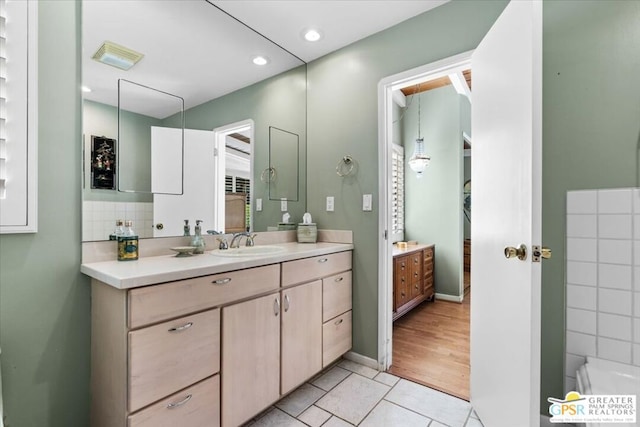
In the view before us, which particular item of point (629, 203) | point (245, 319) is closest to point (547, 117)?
point (629, 203)

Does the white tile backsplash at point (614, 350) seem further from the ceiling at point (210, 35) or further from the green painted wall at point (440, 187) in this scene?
the green painted wall at point (440, 187)

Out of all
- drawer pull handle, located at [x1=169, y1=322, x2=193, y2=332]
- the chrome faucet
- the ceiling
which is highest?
the ceiling

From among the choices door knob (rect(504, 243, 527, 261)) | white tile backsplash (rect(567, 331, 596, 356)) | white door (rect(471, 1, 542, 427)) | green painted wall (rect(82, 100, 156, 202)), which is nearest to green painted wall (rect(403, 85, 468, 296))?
white door (rect(471, 1, 542, 427))

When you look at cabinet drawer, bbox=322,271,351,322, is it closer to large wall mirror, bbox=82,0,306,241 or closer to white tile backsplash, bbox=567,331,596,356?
large wall mirror, bbox=82,0,306,241

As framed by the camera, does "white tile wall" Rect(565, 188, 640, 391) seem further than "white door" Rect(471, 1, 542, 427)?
Yes

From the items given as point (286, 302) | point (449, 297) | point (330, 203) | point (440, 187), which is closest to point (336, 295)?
point (286, 302)

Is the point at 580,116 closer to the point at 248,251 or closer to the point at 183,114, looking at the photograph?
the point at 248,251

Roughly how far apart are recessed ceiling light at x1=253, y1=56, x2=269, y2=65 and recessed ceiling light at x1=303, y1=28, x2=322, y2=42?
35cm

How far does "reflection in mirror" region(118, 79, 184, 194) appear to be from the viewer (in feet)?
5.15

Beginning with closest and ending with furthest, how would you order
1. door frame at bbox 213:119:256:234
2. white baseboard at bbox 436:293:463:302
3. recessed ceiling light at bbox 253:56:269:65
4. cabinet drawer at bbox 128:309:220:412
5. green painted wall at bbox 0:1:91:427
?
cabinet drawer at bbox 128:309:220:412, green painted wall at bbox 0:1:91:427, door frame at bbox 213:119:256:234, recessed ceiling light at bbox 253:56:269:65, white baseboard at bbox 436:293:463:302

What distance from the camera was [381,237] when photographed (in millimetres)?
2162

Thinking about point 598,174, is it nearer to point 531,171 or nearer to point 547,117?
point 547,117

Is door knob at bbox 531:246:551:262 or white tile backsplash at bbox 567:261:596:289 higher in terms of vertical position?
door knob at bbox 531:246:551:262

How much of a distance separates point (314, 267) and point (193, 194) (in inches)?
35.7
